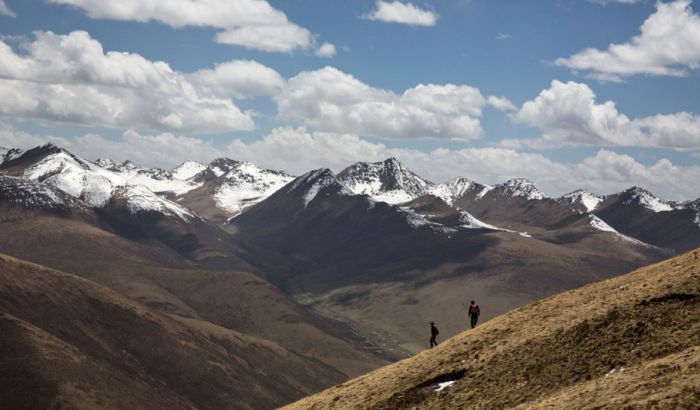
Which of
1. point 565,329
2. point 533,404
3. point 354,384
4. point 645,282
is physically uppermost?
point 645,282

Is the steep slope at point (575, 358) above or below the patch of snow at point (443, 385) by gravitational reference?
above

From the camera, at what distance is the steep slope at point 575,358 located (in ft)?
142

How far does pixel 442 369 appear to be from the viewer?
205 ft

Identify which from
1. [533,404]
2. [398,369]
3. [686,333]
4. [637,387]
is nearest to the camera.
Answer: [637,387]

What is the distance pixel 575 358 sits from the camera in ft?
177

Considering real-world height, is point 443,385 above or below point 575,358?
below

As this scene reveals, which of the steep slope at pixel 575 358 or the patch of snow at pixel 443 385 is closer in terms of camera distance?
the steep slope at pixel 575 358

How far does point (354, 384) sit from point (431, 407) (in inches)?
711

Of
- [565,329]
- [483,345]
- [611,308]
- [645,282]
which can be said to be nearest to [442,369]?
[483,345]

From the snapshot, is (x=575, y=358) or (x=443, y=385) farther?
(x=443, y=385)

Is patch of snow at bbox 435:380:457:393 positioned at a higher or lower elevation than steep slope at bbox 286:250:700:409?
lower

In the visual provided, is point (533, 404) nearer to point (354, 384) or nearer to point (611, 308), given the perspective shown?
point (611, 308)

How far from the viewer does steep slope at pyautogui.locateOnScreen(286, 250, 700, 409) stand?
43.2m

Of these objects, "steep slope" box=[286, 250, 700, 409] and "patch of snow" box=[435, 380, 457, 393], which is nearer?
"steep slope" box=[286, 250, 700, 409]
